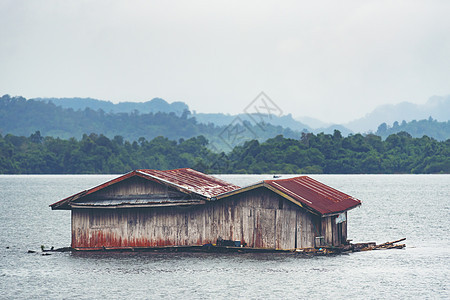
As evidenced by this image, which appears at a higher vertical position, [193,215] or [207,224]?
[193,215]

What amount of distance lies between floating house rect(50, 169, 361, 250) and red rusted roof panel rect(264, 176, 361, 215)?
4.3 inches

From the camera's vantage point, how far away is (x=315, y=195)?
118 feet

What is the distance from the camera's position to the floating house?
3344 centimetres

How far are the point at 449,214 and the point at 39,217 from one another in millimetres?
42784

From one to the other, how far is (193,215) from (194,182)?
338 cm

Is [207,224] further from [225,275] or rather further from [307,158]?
[307,158]

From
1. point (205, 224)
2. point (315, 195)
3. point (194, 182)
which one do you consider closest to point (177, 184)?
point (205, 224)

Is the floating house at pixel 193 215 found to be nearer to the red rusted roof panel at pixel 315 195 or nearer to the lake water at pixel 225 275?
the red rusted roof panel at pixel 315 195

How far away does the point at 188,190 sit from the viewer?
112 feet

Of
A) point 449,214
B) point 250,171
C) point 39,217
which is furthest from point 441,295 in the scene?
point 250,171

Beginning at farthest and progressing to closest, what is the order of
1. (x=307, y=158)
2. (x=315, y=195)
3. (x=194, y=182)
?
(x=307, y=158) < (x=194, y=182) < (x=315, y=195)

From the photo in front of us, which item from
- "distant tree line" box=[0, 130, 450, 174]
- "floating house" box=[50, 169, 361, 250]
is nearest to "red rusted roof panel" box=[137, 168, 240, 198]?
"floating house" box=[50, 169, 361, 250]

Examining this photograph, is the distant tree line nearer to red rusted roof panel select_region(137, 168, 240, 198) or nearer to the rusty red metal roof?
red rusted roof panel select_region(137, 168, 240, 198)

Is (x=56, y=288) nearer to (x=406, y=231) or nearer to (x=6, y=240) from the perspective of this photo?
(x=6, y=240)
